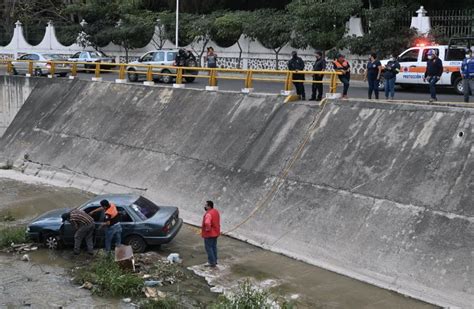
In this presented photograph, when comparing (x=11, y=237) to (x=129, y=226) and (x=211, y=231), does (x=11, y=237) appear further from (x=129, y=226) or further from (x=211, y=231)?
(x=211, y=231)

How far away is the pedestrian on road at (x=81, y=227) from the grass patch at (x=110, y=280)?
128 centimetres

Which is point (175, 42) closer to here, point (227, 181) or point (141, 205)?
point (227, 181)

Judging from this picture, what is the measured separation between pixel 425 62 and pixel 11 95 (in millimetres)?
18926

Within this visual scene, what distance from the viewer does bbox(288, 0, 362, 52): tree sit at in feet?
104

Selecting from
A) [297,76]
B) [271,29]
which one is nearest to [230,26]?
[271,29]

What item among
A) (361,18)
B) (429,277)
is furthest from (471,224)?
(361,18)

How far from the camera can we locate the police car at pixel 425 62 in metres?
23.8

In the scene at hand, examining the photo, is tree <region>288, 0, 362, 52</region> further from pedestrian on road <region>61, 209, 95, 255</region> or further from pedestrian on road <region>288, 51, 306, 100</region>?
pedestrian on road <region>61, 209, 95, 255</region>

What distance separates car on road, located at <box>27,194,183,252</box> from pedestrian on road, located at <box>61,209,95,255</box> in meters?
0.25

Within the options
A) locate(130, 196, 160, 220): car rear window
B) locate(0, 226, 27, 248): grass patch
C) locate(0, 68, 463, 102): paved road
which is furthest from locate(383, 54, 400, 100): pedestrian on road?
locate(0, 226, 27, 248): grass patch

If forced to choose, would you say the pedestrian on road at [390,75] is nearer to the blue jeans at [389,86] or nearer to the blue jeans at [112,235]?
the blue jeans at [389,86]

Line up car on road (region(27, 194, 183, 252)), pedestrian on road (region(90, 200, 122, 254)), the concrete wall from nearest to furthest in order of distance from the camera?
1. pedestrian on road (region(90, 200, 122, 254))
2. car on road (region(27, 194, 183, 252))
3. the concrete wall

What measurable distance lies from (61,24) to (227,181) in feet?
116

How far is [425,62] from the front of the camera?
81.1 ft
